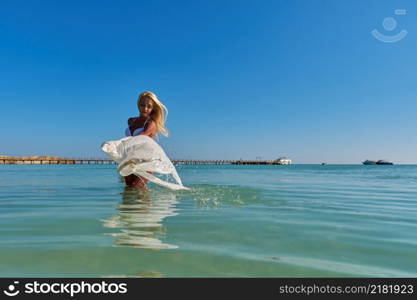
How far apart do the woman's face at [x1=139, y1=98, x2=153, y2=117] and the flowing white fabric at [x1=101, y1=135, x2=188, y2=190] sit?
956 millimetres

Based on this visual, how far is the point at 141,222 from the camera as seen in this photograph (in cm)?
430

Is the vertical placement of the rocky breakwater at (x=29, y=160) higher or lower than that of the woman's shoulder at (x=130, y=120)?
lower

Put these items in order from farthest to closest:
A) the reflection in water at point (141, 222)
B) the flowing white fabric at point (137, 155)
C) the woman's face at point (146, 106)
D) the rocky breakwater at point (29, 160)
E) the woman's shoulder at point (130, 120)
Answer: the rocky breakwater at point (29, 160), the woman's shoulder at point (130, 120), the woman's face at point (146, 106), the flowing white fabric at point (137, 155), the reflection in water at point (141, 222)

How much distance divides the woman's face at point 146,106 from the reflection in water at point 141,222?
2.35 meters

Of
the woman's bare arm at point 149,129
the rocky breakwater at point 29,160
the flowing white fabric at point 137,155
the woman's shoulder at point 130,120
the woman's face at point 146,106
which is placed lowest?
the rocky breakwater at point 29,160

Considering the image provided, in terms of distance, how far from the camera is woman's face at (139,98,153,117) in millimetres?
8062

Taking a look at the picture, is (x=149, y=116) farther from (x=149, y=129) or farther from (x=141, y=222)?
(x=141, y=222)

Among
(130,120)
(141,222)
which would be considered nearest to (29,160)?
(130,120)

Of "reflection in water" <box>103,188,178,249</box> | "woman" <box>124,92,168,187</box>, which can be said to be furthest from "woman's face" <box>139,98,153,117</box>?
"reflection in water" <box>103,188,178,249</box>

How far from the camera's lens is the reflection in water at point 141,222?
3.22 m

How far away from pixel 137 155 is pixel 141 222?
2.93 meters

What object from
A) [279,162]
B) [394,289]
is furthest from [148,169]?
[279,162]

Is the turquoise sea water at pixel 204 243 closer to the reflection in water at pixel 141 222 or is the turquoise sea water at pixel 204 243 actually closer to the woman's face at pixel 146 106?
the reflection in water at pixel 141 222

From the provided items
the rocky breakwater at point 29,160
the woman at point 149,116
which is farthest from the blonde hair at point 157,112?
the rocky breakwater at point 29,160
